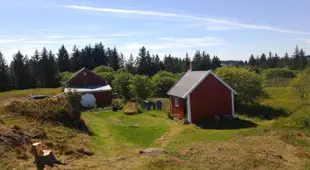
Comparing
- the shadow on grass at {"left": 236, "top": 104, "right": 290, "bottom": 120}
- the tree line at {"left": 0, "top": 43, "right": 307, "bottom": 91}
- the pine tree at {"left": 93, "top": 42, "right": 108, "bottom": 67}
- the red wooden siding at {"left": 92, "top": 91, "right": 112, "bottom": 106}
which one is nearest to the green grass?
the shadow on grass at {"left": 236, "top": 104, "right": 290, "bottom": 120}

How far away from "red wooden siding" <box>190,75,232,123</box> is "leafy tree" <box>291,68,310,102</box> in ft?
57.4

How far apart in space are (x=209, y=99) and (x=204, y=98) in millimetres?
608

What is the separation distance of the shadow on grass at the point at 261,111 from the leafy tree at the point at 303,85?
22.7 ft

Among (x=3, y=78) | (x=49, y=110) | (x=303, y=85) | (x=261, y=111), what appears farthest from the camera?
(x=3, y=78)

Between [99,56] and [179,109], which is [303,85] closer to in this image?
[179,109]

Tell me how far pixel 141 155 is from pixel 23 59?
8470 centimetres

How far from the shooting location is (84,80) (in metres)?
54.3

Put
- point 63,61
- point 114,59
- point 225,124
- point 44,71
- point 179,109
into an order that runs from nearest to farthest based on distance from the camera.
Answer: point 225,124, point 179,109, point 44,71, point 63,61, point 114,59

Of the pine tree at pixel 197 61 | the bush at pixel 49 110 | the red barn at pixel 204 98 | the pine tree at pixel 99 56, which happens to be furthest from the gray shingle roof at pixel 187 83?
the pine tree at pixel 197 61

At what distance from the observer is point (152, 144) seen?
21.8 meters

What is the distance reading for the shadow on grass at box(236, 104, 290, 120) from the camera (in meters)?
36.3

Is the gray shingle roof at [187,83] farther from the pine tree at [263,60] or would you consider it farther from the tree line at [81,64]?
the pine tree at [263,60]

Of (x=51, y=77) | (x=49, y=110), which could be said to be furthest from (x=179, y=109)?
(x=51, y=77)

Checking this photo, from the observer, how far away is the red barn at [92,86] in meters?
48.8
